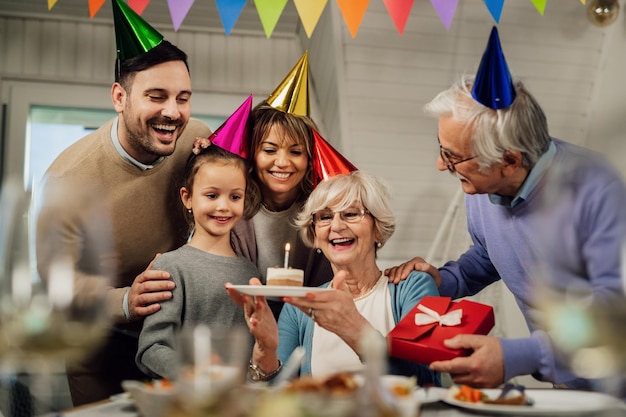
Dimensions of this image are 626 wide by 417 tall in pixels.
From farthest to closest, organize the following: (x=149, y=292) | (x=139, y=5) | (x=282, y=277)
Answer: (x=139, y=5) < (x=149, y=292) < (x=282, y=277)

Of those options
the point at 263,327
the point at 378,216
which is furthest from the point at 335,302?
the point at 378,216

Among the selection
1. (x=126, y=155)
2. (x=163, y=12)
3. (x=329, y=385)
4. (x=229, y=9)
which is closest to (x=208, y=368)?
(x=329, y=385)

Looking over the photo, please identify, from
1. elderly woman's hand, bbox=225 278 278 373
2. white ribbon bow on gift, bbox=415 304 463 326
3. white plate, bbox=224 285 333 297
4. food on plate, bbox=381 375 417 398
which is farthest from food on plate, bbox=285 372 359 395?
elderly woman's hand, bbox=225 278 278 373

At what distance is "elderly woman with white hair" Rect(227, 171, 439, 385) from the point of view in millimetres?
1729

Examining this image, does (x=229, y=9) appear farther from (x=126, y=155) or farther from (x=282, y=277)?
(x=282, y=277)

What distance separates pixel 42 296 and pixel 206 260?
1.05 meters

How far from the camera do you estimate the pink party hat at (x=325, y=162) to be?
1993 millimetres

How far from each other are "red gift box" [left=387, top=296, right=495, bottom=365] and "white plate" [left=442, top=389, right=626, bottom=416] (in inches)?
9.8

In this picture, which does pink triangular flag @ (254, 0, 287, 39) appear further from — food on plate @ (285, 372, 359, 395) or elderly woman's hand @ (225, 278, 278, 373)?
food on plate @ (285, 372, 359, 395)

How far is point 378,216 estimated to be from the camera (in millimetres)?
1882

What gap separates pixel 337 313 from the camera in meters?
1.58

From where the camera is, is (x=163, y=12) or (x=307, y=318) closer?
(x=307, y=318)

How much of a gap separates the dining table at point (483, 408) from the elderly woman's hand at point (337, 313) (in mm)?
382

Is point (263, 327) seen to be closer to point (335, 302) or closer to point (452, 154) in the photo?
point (335, 302)
